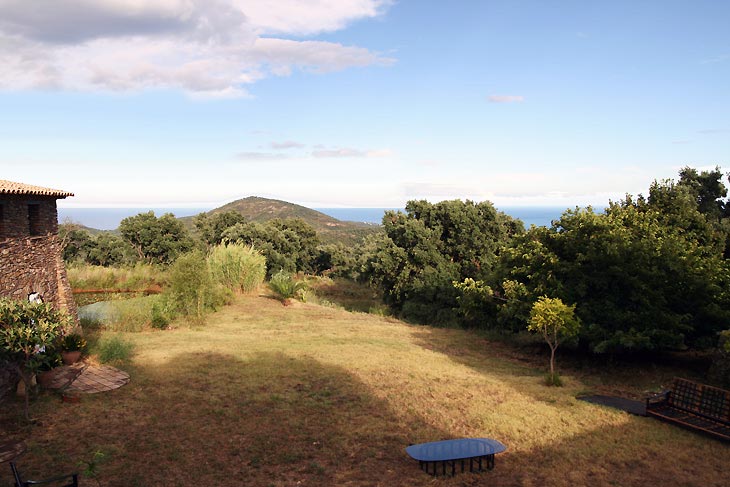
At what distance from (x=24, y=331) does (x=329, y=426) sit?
582cm

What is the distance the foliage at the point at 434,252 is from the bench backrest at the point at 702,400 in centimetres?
1451

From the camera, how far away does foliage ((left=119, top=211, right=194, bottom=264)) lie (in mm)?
38125

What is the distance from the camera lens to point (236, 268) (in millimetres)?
24359

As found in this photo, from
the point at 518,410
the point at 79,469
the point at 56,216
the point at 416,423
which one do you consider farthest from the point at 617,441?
the point at 56,216

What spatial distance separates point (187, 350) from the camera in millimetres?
13734

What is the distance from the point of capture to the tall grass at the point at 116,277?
75.0 ft

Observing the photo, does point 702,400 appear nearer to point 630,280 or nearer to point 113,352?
point 630,280

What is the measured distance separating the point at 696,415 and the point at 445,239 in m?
18.4

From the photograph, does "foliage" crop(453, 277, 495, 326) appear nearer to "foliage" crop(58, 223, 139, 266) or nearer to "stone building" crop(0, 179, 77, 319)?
"stone building" crop(0, 179, 77, 319)

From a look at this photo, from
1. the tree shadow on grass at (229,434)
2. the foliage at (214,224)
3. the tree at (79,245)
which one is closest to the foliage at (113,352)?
the tree shadow on grass at (229,434)

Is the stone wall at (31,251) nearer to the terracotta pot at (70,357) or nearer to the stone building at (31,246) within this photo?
the stone building at (31,246)

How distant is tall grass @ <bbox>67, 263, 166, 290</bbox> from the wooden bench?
21.2m

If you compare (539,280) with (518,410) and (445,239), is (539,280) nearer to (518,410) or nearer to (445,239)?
(518,410)

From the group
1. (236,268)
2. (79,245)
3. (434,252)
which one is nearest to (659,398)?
(434,252)
